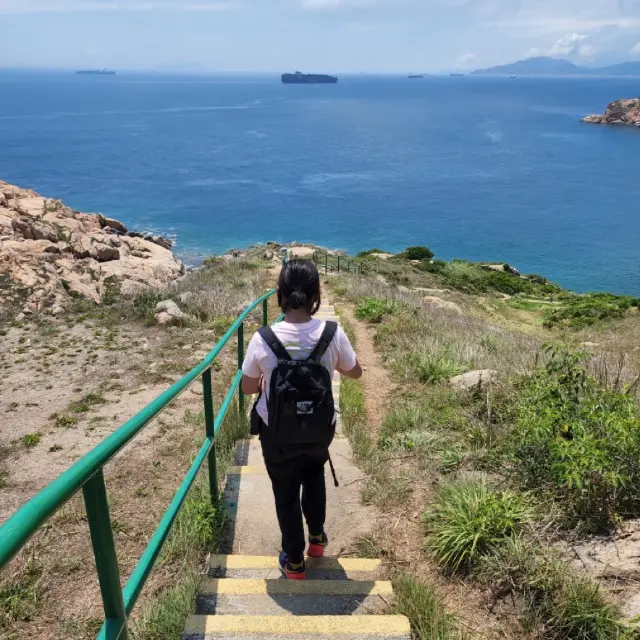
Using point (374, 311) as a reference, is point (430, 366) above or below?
above

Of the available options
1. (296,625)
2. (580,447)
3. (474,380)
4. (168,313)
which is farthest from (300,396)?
(168,313)

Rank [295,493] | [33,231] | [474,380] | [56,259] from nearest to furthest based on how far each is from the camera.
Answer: [295,493] < [474,380] < [56,259] < [33,231]

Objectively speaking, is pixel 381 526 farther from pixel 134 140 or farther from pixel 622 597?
pixel 134 140

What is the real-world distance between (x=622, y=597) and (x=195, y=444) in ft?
13.9

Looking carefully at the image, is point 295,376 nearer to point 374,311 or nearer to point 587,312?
point 374,311

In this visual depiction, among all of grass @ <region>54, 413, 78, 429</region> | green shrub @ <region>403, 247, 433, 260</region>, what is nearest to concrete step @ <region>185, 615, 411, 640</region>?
grass @ <region>54, 413, 78, 429</region>

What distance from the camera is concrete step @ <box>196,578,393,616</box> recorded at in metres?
2.90

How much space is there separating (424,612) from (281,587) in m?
0.77

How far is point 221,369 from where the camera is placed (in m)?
8.48

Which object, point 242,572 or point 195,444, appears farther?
point 195,444

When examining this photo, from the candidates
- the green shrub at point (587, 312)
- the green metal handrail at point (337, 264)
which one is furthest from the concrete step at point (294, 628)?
the green metal handrail at point (337, 264)

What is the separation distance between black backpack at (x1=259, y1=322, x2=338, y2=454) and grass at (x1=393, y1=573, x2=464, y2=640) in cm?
95

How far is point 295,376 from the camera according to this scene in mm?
2719

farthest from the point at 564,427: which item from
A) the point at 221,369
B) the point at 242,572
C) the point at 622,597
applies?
the point at 221,369
